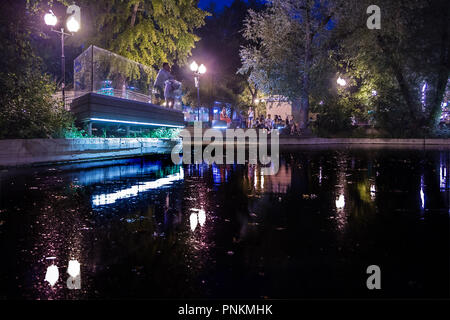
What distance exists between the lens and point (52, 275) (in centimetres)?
306

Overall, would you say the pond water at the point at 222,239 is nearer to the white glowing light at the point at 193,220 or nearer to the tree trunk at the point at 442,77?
the white glowing light at the point at 193,220

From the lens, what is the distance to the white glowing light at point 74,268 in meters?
3.08

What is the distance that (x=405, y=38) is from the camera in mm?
25000

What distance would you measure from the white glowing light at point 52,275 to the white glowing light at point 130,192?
2677mm

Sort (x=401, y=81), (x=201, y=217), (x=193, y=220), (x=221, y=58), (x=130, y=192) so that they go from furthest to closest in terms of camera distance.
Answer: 1. (x=221, y=58)
2. (x=401, y=81)
3. (x=130, y=192)
4. (x=201, y=217)
5. (x=193, y=220)

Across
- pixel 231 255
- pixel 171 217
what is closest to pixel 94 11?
pixel 171 217

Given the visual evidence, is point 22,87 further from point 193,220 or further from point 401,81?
point 401,81

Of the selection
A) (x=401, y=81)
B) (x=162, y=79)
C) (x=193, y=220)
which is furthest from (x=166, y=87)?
(x=401, y=81)

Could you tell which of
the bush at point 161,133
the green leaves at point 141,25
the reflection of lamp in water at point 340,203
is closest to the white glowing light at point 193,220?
the reflection of lamp in water at point 340,203

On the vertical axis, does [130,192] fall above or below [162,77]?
below

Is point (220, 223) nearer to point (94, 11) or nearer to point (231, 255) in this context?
point (231, 255)

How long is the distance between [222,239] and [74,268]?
4.80 feet

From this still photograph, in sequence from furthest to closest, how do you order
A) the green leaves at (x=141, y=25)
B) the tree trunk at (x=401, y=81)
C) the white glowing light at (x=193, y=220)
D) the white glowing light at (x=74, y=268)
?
the tree trunk at (x=401, y=81)
the green leaves at (x=141, y=25)
the white glowing light at (x=193, y=220)
the white glowing light at (x=74, y=268)

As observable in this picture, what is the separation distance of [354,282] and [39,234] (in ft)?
10.5
